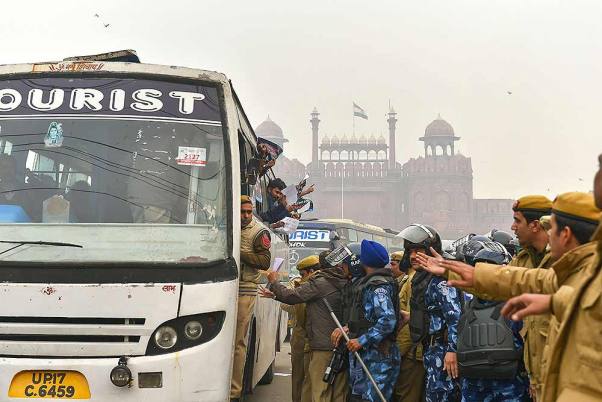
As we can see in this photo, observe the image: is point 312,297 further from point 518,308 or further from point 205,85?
point 518,308

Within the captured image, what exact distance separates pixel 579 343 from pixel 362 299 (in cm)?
300

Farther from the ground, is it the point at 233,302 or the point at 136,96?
the point at 136,96

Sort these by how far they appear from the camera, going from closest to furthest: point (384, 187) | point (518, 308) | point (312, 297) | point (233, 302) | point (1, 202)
A: point (518, 308), point (233, 302), point (1, 202), point (312, 297), point (384, 187)

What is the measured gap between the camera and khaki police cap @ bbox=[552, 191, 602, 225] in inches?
110

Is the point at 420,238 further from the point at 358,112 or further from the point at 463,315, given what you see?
the point at 358,112

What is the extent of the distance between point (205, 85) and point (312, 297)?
1.84 meters

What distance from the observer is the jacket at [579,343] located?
220 cm

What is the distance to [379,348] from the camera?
508 cm

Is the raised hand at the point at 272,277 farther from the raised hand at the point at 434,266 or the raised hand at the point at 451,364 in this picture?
the raised hand at the point at 434,266

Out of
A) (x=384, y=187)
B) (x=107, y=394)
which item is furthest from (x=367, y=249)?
(x=384, y=187)

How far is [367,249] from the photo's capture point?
5.22 m

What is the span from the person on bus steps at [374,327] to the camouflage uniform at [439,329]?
369 millimetres

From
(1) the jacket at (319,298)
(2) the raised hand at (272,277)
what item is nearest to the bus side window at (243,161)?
(2) the raised hand at (272,277)

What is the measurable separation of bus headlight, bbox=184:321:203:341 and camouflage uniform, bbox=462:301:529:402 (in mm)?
1538
